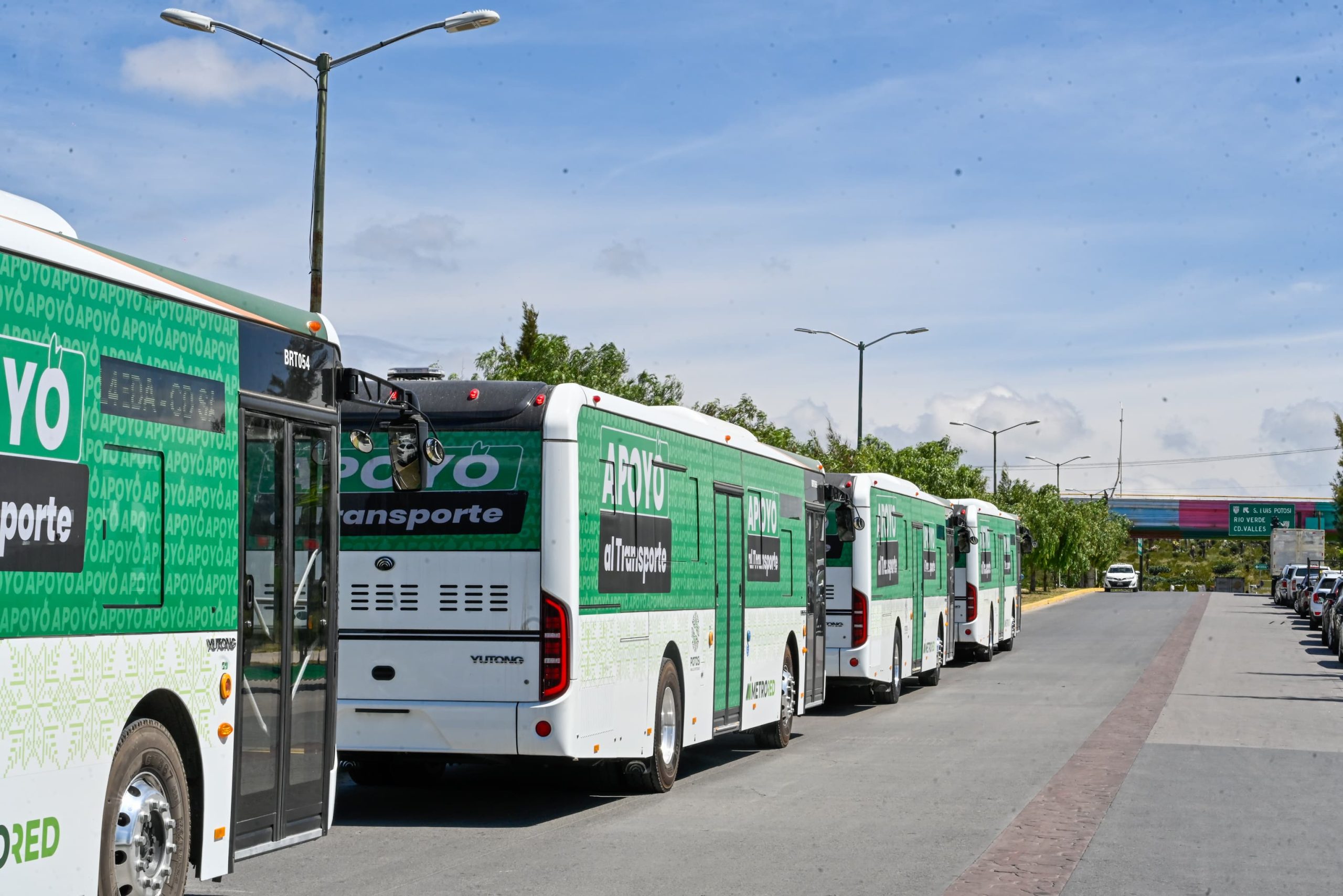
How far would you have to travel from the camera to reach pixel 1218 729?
19562 mm

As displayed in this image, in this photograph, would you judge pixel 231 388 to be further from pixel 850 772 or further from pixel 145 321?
pixel 850 772

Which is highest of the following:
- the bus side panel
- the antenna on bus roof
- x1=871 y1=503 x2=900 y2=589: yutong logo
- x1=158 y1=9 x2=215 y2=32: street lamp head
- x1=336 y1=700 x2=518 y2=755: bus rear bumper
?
x1=158 y1=9 x2=215 y2=32: street lamp head

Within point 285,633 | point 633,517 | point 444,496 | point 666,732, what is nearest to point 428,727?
point 444,496

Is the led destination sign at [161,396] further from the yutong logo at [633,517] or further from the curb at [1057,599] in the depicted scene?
the curb at [1057,599]

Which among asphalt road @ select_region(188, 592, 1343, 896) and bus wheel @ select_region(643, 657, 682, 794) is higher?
bus wheel @ select_region(643, 657, 682, 794)

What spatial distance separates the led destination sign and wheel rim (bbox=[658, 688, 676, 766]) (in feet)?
21.6

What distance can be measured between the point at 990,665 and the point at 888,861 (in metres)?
23.3

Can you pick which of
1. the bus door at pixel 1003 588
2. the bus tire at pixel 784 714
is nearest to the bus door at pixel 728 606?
the bus tire at pixel 784 714

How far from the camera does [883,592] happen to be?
23.4 metres

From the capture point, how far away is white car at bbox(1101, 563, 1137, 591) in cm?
9662

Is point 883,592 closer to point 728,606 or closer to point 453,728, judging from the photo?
point 728,606

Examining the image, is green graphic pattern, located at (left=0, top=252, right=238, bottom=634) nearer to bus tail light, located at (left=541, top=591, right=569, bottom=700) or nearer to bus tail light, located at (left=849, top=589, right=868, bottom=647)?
bus tail light, located at (left=541, top=591, right=569, bottom=700)

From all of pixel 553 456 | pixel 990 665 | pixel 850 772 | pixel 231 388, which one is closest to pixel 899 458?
pixel 990 665

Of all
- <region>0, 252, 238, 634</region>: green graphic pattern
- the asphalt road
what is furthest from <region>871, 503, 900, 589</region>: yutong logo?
<region>0, 252, 238, 634</region>: green graphic pattern
